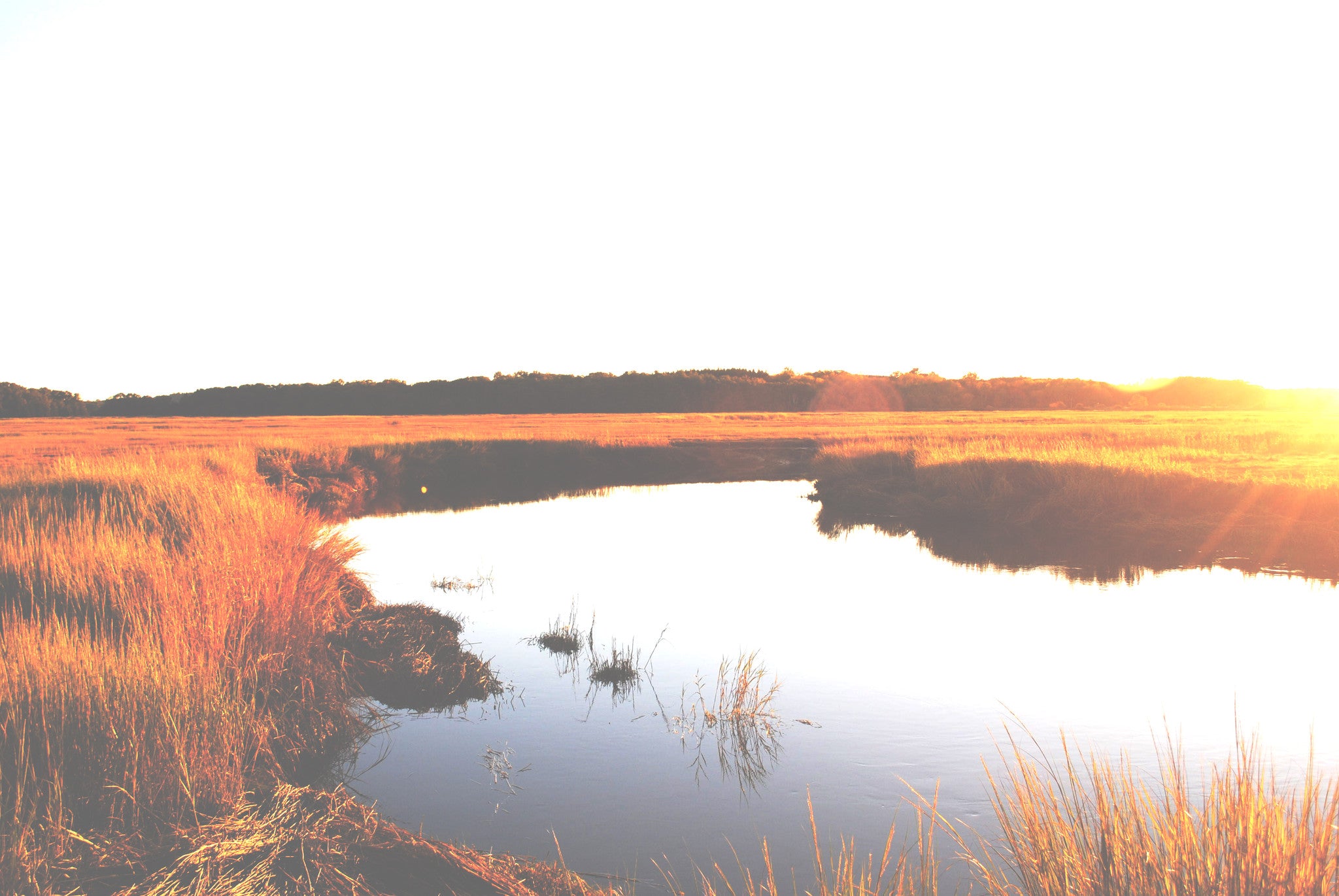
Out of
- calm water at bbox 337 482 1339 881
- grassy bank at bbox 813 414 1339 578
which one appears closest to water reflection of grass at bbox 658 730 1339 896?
calm water at bbox 337 482 1339 881

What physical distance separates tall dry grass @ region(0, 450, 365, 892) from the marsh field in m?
0.03

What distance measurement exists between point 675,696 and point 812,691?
1.34 meters

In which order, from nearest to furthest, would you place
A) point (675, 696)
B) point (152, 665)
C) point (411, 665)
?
point (152, 665), point (675, 696), point (411, 665)

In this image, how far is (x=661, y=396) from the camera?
95.1m

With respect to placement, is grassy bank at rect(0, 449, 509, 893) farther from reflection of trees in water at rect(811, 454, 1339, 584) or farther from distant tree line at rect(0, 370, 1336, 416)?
distant tree line at rect(0, 370, 1336, 416)

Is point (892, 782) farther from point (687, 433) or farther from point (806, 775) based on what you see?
point (687, 433)

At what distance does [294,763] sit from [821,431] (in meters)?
40.7

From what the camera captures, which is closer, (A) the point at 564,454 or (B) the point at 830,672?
(B) the point at 830,672

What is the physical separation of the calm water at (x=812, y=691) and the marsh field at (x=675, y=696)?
0.05 metres

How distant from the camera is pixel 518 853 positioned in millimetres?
4863

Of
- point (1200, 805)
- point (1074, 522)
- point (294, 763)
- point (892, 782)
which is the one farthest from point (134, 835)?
point (1074, 522)

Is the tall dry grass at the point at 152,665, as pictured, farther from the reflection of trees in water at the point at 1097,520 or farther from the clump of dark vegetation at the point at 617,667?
the reflection of trees in water at the point at 1097,520

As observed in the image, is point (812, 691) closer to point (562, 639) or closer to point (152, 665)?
point (562, 639)

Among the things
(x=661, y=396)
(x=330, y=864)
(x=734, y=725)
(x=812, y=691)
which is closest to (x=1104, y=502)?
(x=812, y=691)
